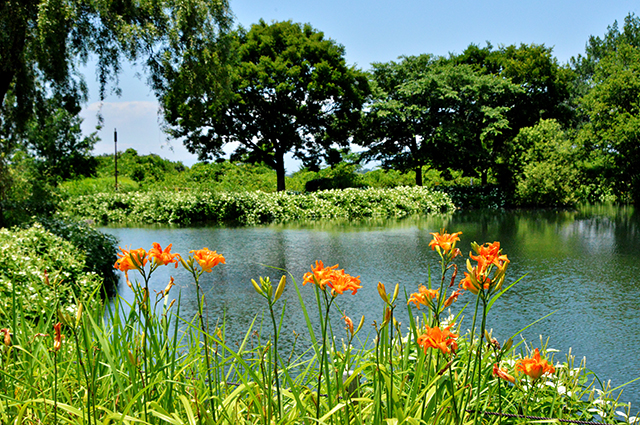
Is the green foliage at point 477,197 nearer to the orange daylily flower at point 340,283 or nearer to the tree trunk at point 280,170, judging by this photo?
the tree trunk at point 280,170

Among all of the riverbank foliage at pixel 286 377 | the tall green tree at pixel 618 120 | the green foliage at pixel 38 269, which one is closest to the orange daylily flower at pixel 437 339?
the riverbank foliage at pixel 286 377

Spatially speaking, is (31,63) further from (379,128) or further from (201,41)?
(379,128)

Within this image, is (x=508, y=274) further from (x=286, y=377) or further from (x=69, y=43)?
(x=69, y=43)

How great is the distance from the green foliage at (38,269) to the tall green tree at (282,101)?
15289 mm

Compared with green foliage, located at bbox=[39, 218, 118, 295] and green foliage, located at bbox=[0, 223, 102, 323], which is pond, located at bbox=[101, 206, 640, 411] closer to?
green foliage, located at bbox=[39, 218, 118, 295]

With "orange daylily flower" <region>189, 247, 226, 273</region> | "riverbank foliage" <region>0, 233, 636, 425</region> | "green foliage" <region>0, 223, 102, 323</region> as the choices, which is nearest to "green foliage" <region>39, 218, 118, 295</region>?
"green foliage" <region>0, 223, 102, 323</region>

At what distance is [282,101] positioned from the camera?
21875 millimetres

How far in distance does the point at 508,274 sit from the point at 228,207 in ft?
37.0

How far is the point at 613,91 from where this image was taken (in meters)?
20.8

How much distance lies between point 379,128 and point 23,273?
803 inches

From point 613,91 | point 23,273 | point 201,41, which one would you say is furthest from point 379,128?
point 23,273

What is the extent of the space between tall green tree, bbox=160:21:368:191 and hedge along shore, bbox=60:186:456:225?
469 centimetres

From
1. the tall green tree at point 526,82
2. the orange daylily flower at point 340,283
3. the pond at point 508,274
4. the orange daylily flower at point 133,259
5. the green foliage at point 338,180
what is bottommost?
the pond at point 508,274

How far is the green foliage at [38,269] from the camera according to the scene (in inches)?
153
